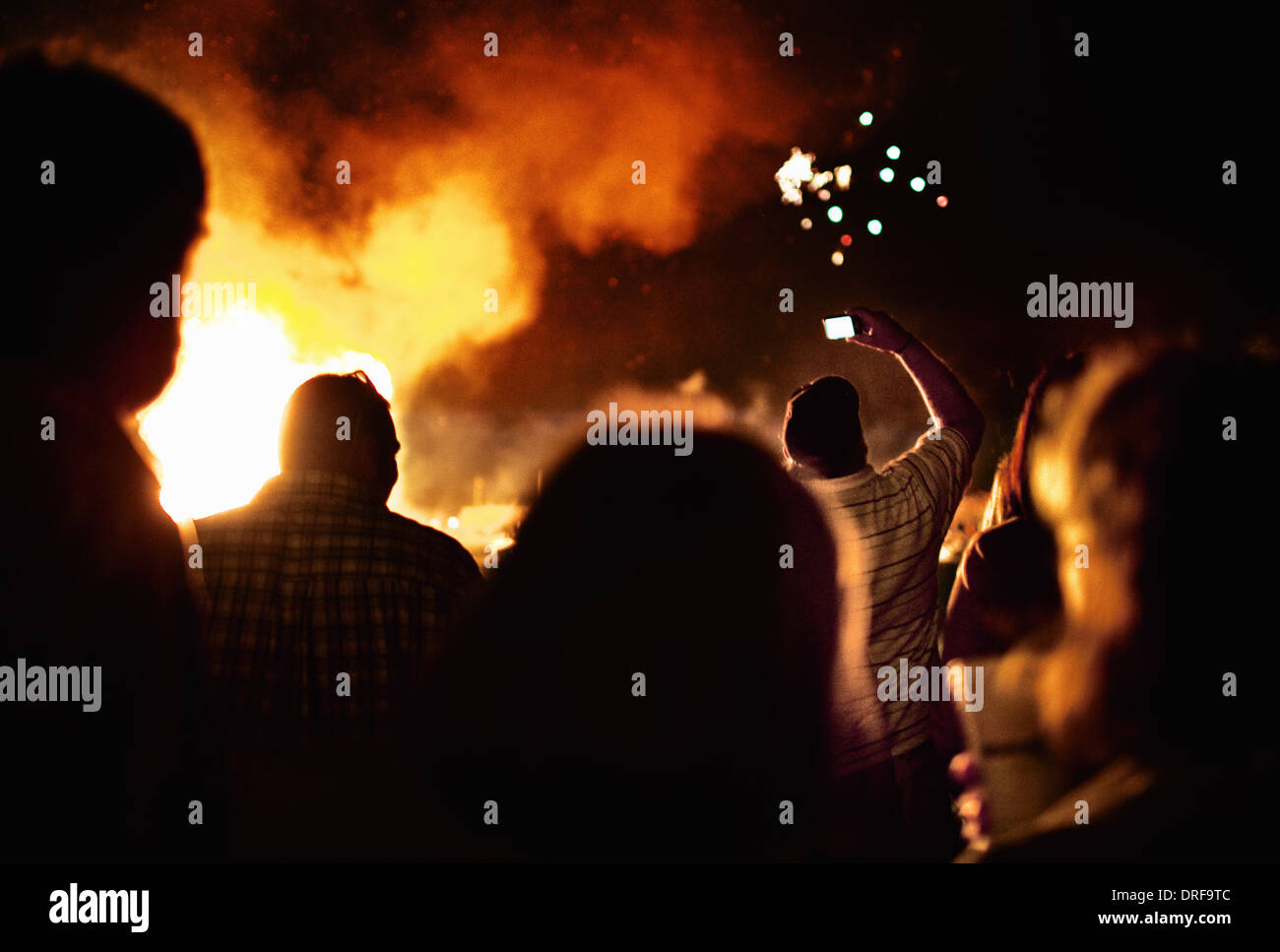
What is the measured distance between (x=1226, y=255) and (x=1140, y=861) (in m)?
4.97

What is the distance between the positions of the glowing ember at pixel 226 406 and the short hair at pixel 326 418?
9.97ft

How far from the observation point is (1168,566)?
911mm

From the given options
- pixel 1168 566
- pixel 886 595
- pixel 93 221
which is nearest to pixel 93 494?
pixel 93 221

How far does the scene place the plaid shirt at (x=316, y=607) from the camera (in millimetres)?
2168

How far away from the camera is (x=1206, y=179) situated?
467 cm

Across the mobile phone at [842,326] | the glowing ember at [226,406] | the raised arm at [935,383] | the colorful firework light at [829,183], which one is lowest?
the raised arm at [935,383]

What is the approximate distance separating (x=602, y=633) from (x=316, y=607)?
1.64m

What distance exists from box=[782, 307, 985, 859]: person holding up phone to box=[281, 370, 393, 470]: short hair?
1.22 m

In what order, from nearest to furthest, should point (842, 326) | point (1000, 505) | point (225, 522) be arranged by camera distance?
point (225, 522) → point (1000, 505) → point (842, 326)

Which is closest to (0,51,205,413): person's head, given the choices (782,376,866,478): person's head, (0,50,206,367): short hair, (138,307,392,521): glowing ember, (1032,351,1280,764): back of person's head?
(0,50,206,367): short hair

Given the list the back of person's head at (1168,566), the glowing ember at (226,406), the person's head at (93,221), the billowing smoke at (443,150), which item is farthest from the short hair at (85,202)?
the glowing ember at (226,406)

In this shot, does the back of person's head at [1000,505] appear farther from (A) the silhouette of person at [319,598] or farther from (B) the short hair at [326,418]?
(B) the short hair at [326,418]

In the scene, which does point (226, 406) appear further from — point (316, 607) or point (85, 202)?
point (85, 202)
